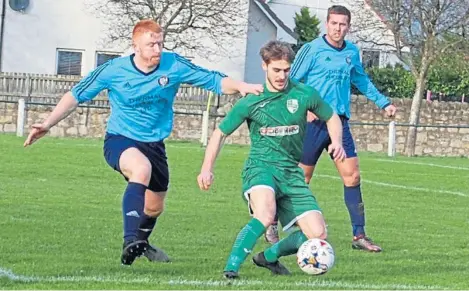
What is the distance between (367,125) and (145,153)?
26.8 meters

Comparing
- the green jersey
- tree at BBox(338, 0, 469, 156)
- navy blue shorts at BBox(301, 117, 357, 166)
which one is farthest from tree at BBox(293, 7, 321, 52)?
the green jersey

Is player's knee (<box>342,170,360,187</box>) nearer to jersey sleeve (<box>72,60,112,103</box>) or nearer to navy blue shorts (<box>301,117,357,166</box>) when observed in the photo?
navy blue shorts (<box>301,117,357,166</box>)

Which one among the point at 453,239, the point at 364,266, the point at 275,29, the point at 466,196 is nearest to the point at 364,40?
the point at 275,29

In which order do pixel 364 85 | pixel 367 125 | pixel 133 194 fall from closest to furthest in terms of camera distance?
pixel 133 194
pixel 364 85
pixel 367 125

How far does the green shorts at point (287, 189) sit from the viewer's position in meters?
8.24

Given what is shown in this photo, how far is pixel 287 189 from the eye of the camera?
8.30 meters

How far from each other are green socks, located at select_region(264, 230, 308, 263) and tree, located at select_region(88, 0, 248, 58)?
95.9 feet

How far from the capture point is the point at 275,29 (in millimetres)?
47469

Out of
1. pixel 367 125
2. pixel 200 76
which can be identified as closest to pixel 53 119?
pixel 200 76

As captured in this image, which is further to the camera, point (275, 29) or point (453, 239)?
point (275, 29)

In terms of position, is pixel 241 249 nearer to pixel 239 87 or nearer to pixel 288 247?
pixel 288 247

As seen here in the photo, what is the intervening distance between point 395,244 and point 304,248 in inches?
134

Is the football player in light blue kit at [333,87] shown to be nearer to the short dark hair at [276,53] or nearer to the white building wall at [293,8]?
the short dark hair at [276,53]

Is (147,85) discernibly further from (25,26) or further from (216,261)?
(25,26)
